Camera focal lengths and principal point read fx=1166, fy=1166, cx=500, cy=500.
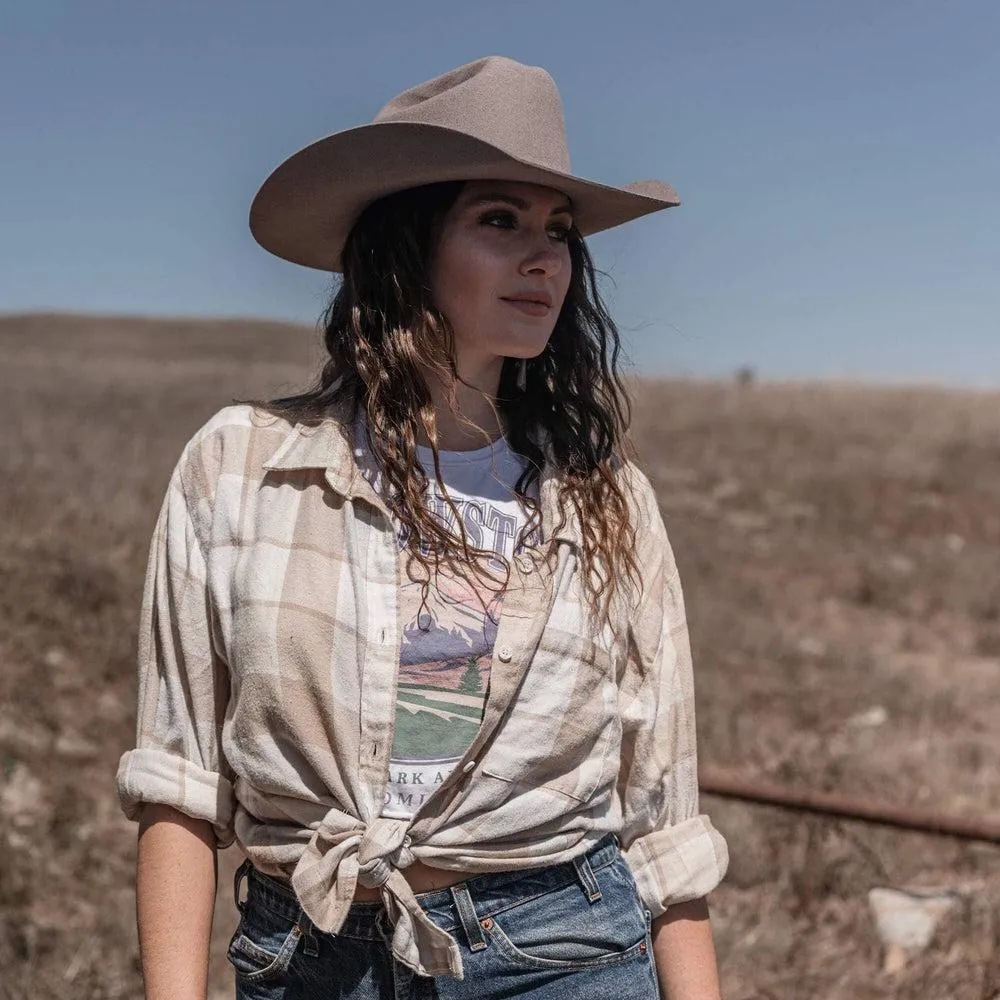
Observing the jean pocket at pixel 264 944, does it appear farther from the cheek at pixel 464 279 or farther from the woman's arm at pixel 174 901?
the cheek at pixel 464 279

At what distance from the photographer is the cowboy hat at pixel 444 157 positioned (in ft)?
5.60

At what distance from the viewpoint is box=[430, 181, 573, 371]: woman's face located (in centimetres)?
179

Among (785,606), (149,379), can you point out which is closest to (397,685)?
(785,606)

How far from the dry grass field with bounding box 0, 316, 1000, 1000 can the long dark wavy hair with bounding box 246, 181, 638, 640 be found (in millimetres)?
219

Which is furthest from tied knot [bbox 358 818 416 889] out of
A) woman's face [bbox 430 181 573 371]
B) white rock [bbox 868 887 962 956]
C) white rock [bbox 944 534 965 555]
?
white rock [bbox 944 534 965 555]

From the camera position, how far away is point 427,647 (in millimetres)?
1593

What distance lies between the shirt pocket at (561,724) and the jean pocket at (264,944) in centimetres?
35

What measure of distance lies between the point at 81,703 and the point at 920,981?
4.08 meters

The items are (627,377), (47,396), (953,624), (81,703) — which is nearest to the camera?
(627,377)

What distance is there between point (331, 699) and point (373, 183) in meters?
0.80

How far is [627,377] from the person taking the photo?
2277 mm

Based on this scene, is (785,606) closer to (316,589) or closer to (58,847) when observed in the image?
(58,847)

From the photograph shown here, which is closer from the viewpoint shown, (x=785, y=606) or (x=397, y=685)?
(x=397, y=685)

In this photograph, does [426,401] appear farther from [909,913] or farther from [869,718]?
[869,718]
